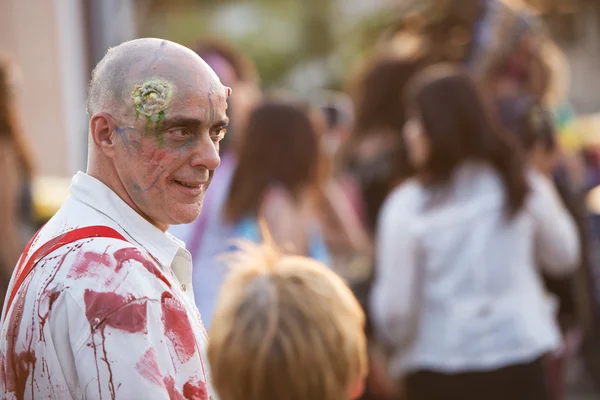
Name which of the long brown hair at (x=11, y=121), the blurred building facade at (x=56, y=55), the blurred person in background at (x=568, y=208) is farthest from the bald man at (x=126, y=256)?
the blurred building facade at (x=56, y=55)

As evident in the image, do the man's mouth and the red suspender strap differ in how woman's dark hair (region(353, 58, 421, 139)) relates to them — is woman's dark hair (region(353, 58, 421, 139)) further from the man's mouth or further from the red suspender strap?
the red suspender strap

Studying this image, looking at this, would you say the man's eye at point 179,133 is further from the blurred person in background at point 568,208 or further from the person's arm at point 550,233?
the blurred person in background at point 568,208

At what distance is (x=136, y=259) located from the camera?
1.50 meters

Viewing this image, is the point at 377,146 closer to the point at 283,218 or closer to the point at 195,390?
the point at 283,218

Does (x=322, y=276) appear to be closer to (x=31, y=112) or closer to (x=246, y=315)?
(x=246, y=315)

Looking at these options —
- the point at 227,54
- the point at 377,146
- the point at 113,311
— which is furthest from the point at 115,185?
the point at 227,54

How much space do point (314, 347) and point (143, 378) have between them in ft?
1.55

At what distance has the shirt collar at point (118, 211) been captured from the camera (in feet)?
5.22

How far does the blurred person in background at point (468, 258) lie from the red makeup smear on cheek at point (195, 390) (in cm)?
196

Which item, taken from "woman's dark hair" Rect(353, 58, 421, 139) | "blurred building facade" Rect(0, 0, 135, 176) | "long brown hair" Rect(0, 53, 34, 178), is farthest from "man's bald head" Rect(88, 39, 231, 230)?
"blurred building facade" Rect(0, 0, 135, 176)

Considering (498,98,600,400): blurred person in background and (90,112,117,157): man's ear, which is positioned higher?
(90,112,117,157): man's ear

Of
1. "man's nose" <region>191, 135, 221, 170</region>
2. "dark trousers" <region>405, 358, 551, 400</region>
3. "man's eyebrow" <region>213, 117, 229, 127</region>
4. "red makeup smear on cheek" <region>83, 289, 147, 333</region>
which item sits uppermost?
"man's eyebrow" <region>213, 117, 229, 127</region>

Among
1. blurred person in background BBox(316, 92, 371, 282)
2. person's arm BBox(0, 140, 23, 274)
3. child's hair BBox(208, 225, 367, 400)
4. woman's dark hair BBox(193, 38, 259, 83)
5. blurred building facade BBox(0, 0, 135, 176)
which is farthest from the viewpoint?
blurred building facade BBox(0, 0, 135, 176)

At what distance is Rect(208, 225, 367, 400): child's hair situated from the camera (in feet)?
5.90
